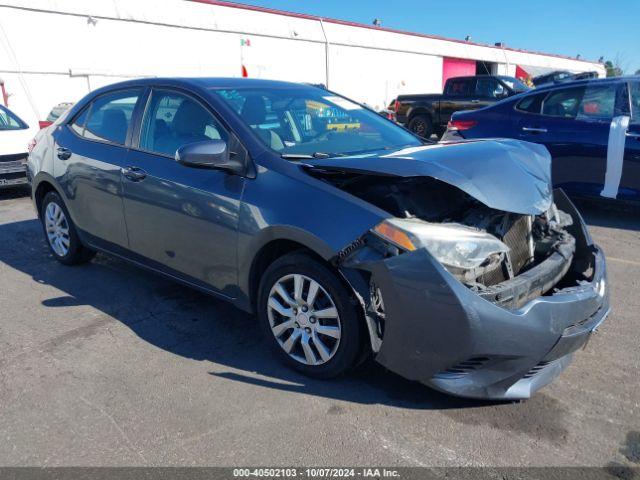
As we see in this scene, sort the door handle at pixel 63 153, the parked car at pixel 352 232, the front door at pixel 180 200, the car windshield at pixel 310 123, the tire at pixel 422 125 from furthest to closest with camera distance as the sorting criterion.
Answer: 1. the tire at pixel 422 125
2. the door handle at pixel 63 153
3. the car windshield at pixel 310 123
4. the front door at pixel 180 200
5. the parked car at pixel 352 232

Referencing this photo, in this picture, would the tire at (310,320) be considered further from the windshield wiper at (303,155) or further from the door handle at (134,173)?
the door handle at (134,173)

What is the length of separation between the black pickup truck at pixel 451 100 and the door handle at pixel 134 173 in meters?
12.3

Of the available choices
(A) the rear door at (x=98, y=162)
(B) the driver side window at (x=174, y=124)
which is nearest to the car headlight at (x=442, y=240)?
(B) the driver side window at (x=174, y=124)

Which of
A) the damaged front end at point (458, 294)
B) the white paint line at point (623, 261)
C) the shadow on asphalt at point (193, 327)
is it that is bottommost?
the white paint line at point (623, 261)

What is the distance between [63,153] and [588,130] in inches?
222

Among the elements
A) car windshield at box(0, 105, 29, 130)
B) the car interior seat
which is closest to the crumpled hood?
the car interior seat

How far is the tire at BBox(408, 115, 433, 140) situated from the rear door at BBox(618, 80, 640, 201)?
9.56m

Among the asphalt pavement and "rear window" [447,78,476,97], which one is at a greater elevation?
"rear window" [447,78,476,97]

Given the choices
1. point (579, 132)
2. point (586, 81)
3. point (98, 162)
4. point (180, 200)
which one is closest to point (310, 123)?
point (180, 200)

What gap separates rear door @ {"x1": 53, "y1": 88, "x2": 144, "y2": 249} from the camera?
4.23m

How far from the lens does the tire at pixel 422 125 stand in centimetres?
1573

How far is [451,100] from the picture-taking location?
49.7ft

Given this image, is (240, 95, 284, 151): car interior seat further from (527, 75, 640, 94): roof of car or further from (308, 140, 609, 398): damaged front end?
(527, 75, 640, 94): roof of car

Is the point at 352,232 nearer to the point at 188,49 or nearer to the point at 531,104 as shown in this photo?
the point at 531,104
